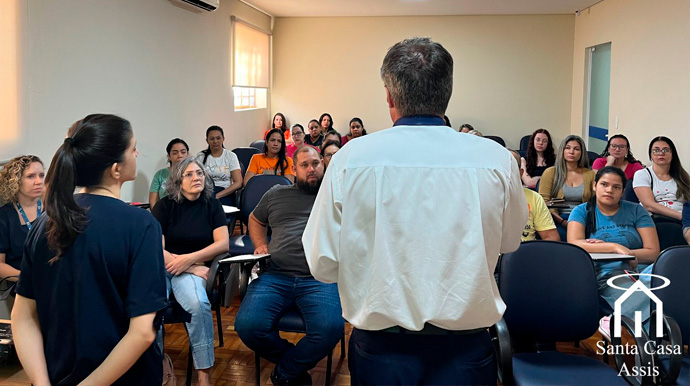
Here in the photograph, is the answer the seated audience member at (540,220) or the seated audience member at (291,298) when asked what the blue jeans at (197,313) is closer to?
the seated audience member at (291,298)

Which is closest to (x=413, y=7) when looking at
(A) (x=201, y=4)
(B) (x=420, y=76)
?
(A) (x=201, y=4)

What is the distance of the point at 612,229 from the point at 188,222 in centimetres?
250

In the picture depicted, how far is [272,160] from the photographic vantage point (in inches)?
233

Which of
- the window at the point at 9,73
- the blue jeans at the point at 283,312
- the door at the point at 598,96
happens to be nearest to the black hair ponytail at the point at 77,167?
the blue jeans at the point at 283,312

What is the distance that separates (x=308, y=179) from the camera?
130 inches

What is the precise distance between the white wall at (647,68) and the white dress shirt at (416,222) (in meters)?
5.14

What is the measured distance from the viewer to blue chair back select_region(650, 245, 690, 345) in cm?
247

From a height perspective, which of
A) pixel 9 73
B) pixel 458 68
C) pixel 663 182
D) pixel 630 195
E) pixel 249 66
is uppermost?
pixel 458 68

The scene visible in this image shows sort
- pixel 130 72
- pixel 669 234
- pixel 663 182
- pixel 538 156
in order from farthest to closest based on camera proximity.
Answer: pixel 538 156 → pixel 130 72 → pixel 663 182 → pixel 669 234

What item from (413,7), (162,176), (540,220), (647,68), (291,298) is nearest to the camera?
(291,298)

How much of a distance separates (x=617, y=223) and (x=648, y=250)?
22 cm

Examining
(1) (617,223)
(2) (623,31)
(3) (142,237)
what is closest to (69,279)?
(3) (142,237)

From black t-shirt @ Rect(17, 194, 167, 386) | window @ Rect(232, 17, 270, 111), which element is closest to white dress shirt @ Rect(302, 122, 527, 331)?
black t-shirt @ Rect(17, 194, 167, 386)

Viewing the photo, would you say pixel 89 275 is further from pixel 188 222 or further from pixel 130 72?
pixel 130 72
